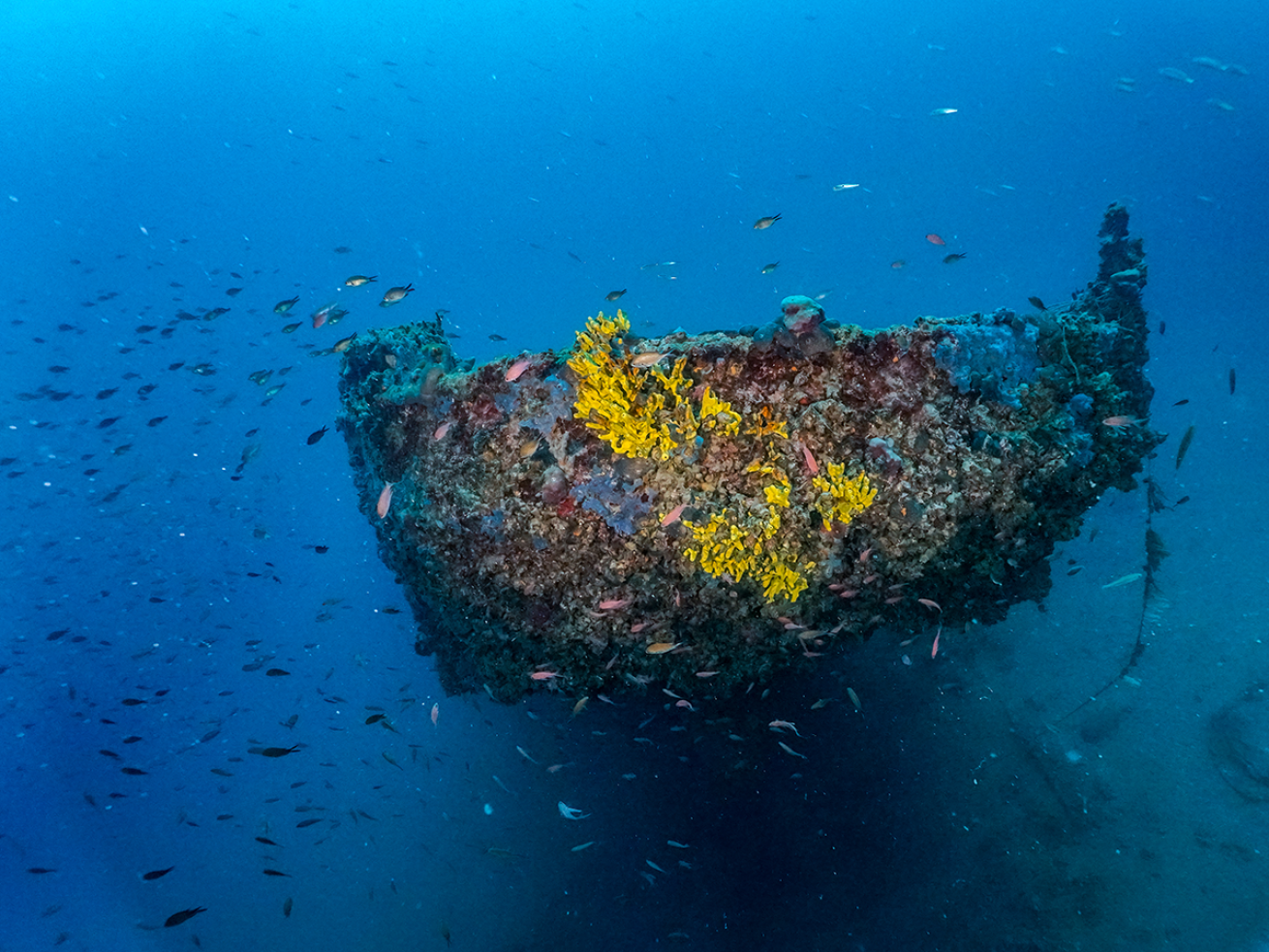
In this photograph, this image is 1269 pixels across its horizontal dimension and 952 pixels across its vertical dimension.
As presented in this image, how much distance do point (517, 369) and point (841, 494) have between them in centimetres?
309

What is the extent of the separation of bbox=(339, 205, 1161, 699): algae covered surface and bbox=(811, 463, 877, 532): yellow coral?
0.8 inches

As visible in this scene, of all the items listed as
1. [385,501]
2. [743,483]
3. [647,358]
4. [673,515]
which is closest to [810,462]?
[743,483]

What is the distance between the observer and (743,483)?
532cm

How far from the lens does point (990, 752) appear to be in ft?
25.9

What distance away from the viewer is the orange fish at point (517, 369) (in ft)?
17.8

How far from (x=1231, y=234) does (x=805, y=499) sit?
1626 inches

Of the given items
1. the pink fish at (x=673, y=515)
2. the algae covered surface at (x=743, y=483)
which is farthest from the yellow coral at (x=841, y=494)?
the pink fish at (x=673, y=515)

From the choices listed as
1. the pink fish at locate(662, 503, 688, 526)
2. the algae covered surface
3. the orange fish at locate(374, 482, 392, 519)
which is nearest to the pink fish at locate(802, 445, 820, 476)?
the algae covered surface

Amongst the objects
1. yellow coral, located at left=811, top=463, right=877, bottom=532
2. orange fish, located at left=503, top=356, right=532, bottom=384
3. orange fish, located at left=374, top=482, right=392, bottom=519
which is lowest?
yellow coral, located at left=811, top=463, right=877, bottom=532

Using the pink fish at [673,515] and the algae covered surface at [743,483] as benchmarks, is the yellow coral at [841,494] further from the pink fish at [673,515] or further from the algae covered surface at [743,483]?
the pink fish at [673,515]

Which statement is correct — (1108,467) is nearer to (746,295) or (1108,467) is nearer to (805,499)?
(805,499)

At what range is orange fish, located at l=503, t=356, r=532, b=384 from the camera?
17.8 ft

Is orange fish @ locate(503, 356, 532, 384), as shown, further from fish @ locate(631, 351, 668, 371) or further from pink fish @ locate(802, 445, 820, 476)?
pink fish @ locate(802, 445, 820, 476)

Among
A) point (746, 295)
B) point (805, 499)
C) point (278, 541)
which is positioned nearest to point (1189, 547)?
point (805, 499)
